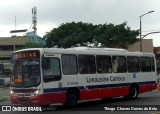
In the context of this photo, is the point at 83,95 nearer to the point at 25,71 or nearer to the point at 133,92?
the point at 25,71

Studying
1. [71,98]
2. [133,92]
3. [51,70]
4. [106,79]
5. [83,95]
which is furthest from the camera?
[133,92]

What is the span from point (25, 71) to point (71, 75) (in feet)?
8.10

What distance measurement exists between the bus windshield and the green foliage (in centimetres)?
4831

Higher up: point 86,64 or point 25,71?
point 86,64

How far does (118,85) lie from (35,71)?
6776 millimetres

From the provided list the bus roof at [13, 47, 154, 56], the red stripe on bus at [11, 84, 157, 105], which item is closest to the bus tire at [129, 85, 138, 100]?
the red stripe on bus at [11, 84, 157, 105]

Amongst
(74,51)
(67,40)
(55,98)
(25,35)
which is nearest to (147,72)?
(74,51)

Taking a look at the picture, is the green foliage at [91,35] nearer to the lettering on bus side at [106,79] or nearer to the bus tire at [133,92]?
the bus tire at [133,92]

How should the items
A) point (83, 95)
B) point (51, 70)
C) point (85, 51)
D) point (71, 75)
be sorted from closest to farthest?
point (51, 70) → point (71, 75) → point (83, 95) → point (85, 51)

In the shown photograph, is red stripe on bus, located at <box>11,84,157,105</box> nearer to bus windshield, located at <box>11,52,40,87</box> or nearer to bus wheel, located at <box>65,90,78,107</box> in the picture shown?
bus wheel, located at <box>65,90,78,107</box>

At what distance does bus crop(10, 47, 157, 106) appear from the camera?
1900 centimetres

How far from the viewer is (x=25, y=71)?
19.2 metres

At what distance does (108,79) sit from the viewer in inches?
922

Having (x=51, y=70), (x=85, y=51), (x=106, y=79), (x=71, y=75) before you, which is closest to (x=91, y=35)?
(x=106, y=79)
